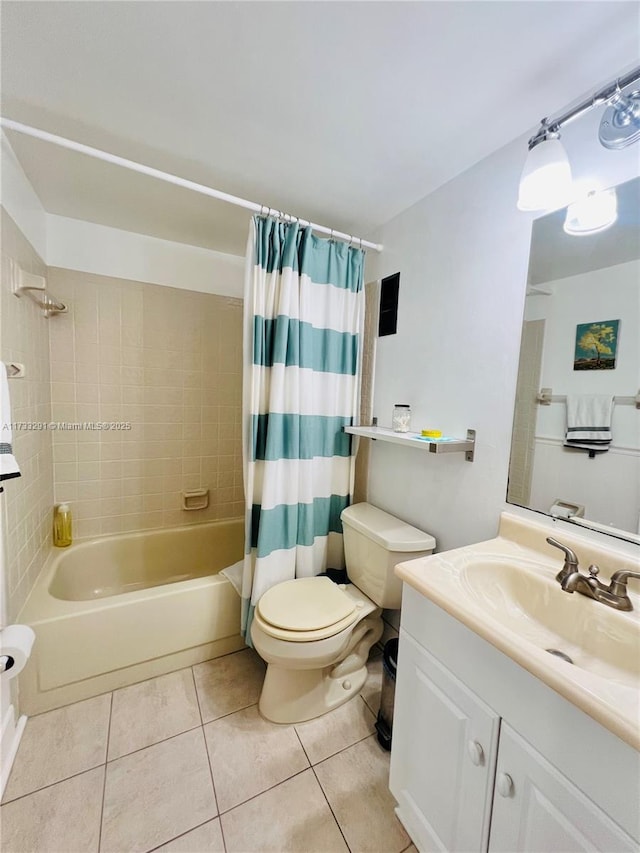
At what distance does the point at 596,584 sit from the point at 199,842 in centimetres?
136

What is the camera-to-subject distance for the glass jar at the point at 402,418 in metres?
1.55

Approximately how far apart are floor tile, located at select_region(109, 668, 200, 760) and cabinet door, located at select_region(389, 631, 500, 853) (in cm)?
87

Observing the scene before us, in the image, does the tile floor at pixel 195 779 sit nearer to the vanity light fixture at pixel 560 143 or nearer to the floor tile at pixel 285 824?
the floor tile at pixel 285 824

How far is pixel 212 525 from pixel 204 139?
2.06m

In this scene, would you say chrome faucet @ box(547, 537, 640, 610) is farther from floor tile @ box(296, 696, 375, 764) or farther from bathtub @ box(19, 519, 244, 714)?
bathtub @ box(19, 519, 244, 714)

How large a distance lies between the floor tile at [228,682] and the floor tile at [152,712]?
44 millimetres

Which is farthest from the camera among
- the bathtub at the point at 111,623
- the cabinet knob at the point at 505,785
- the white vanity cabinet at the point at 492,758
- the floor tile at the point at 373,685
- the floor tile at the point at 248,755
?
the floor tile at the point at 373,685

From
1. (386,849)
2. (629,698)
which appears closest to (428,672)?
(629,698)

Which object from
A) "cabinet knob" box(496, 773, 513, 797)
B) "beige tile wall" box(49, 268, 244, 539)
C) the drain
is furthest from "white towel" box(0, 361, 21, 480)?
the drain

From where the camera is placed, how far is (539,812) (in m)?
0.66

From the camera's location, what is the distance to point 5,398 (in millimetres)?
983

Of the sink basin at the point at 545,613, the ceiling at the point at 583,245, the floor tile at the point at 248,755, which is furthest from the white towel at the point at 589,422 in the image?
the floor tile at the point at 248,755

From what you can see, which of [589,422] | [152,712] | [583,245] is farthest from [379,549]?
[583,245]

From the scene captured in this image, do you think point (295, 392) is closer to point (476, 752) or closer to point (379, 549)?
point (379, 549)
